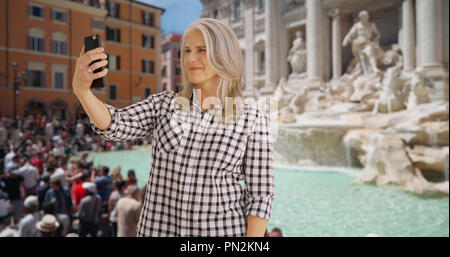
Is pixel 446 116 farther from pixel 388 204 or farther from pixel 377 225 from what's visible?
pixel 377 225

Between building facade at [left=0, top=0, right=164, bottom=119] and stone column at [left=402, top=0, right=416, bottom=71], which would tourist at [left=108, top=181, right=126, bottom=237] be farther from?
stone column at [left=402, top=0, right=416, bottom=71]

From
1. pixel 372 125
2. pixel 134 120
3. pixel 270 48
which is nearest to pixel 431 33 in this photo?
pixel 372 125

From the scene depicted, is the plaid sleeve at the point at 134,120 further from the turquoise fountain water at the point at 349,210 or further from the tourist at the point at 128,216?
the turquoise fountain water at the point at 349,210

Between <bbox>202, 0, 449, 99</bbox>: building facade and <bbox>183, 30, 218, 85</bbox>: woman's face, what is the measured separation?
915 cm

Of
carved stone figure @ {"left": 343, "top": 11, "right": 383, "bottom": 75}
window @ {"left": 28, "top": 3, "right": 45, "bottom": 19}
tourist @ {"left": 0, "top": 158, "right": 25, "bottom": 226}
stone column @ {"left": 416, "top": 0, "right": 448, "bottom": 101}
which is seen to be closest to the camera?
window @ {"left": 28, "top": 3, "right": 45, "bottom": 19}

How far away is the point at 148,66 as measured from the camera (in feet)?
5.89

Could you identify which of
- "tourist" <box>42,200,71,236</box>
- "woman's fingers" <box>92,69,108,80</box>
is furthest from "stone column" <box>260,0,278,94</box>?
"woman's fingers" <box>92,69,108,80</box>

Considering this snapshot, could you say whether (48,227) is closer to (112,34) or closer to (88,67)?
(112,34)

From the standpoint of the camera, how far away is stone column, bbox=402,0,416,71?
34.9ft

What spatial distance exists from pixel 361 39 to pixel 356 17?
6.52ft

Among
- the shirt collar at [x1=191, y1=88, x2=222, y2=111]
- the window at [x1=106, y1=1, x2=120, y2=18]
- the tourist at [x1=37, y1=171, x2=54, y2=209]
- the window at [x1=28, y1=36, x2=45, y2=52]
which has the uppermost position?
the window at [x1=106, y1=1, x2=120, y2=18]

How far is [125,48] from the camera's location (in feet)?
5.19

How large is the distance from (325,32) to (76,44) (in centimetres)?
1347

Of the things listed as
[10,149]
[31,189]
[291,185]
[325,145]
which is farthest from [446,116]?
[10,149]
